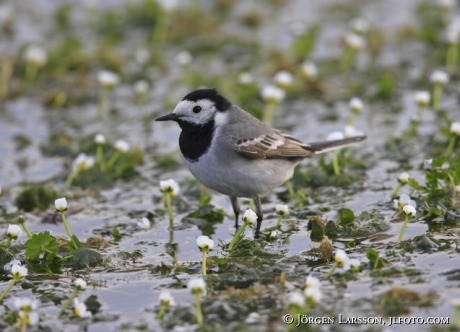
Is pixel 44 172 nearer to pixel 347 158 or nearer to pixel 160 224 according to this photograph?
pixel 160 224

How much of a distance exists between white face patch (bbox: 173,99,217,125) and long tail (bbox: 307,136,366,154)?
1.40 meters

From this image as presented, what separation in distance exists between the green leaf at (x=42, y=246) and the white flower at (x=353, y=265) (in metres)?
2.75

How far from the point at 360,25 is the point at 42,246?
334 inches

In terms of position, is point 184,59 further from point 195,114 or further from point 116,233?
point 116,233

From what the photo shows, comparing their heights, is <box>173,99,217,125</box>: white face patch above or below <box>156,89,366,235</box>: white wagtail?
above

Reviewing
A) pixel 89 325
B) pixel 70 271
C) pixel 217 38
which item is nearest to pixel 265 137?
pixel 70 271

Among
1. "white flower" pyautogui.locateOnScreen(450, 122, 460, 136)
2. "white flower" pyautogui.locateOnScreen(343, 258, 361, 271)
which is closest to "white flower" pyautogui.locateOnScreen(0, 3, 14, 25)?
"white flower" pyautogui.locateOnScreen(450, 122, 460, 136)

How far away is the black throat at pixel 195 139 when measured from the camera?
775 centimetres

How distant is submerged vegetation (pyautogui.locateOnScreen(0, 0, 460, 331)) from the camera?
245 inches

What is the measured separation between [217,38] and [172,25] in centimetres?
110

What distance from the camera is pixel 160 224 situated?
A: 28.1ft

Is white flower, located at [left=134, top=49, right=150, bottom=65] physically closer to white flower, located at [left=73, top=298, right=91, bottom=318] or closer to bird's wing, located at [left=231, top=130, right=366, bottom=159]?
bird's wing, located at [left=231, top=130, right=366, bottom=159]

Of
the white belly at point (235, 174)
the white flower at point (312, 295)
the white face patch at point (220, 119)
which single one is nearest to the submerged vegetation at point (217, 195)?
the white flower at point (312, 295)

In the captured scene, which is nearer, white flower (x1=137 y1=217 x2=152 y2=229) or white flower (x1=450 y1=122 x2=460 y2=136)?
white flower (x1=137 y1=217 x2=152 y2=229)
